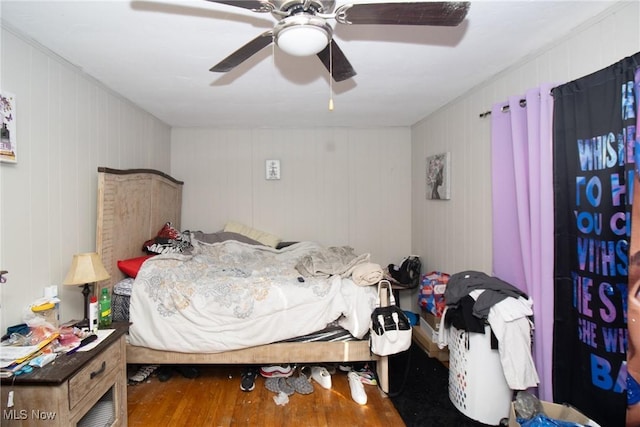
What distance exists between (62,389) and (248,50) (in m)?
1.72

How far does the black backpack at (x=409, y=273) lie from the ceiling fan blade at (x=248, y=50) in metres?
2.74

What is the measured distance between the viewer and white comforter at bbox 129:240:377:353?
2.18 metres

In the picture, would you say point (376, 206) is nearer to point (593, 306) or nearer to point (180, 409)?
point (593, 306)

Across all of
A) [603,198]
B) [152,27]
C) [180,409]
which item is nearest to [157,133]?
[152,27]

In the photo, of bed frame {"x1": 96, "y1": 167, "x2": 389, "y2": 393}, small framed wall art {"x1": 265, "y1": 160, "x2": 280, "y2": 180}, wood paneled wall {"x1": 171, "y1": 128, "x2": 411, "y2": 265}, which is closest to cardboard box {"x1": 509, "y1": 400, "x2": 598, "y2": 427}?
bed frame {"x1": 96, "y1": 167, "x2": 389, "y2": 393}

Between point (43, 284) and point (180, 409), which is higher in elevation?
point (43, 284)

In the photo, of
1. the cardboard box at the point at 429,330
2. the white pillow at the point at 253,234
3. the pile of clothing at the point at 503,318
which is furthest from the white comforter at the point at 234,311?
the white pillow at the point at 253,234

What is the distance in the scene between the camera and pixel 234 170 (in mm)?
3910

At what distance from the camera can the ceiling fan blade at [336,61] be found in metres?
1.49

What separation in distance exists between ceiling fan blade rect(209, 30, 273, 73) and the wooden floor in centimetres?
213

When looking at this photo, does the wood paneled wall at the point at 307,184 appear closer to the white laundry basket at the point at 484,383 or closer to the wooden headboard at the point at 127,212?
the wooden headboard at the point at 127,212

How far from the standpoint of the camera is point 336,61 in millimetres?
1604

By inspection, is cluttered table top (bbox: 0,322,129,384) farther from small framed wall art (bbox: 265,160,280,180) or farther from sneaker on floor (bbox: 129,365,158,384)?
small framed wall art (bbox: 265,160,280,180)

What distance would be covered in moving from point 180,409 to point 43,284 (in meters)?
1.18
